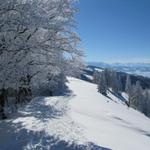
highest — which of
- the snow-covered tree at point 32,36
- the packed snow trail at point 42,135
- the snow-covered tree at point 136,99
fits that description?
the snow-covered tree at point 32,36

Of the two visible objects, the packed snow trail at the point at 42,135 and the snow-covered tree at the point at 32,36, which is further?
the snow-covered tree at the point at 32,36

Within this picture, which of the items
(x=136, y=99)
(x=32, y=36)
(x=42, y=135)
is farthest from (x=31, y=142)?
(x=136, y=99)

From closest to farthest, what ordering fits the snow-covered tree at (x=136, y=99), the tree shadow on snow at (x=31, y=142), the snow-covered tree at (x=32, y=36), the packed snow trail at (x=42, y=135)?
the tree shadow on snow at (x=31, y=142), the packed snow trail at (x=42, y=135), the snow-covered tree at (x=32, y=36), the snow-covered tree at (x=136, y=99)

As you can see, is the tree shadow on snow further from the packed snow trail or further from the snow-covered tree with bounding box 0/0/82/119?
the snow-covered tree with bounding box 0/0/82/119

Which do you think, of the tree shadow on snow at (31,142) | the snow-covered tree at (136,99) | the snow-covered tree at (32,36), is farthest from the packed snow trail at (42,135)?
the snow-covered tree at (136,99)

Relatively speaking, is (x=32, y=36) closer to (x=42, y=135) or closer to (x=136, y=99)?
(x=42, y=135)

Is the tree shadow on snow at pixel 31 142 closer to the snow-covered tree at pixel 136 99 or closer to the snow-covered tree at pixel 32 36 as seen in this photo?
the snow-covered tree at pixel 32 36

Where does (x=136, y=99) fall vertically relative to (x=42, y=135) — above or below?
below

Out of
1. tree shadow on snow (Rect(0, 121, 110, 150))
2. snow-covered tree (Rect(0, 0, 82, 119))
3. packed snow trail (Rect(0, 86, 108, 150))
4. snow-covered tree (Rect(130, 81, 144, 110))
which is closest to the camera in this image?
tree shadow on snow (Rect(0, 121, 110, 150))

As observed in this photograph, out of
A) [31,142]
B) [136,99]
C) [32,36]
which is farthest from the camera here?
[136,99]

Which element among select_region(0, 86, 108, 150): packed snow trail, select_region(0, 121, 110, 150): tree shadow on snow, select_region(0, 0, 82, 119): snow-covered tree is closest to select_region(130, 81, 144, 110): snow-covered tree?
select_region(0, 0, 82, 119): snow-covered tree

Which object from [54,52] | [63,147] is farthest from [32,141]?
[54,52]

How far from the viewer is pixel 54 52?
16.1 m

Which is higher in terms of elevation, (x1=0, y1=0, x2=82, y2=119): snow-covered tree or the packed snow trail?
(x1=0, y1=0, x2=82, y2=119): snow-covered tree
